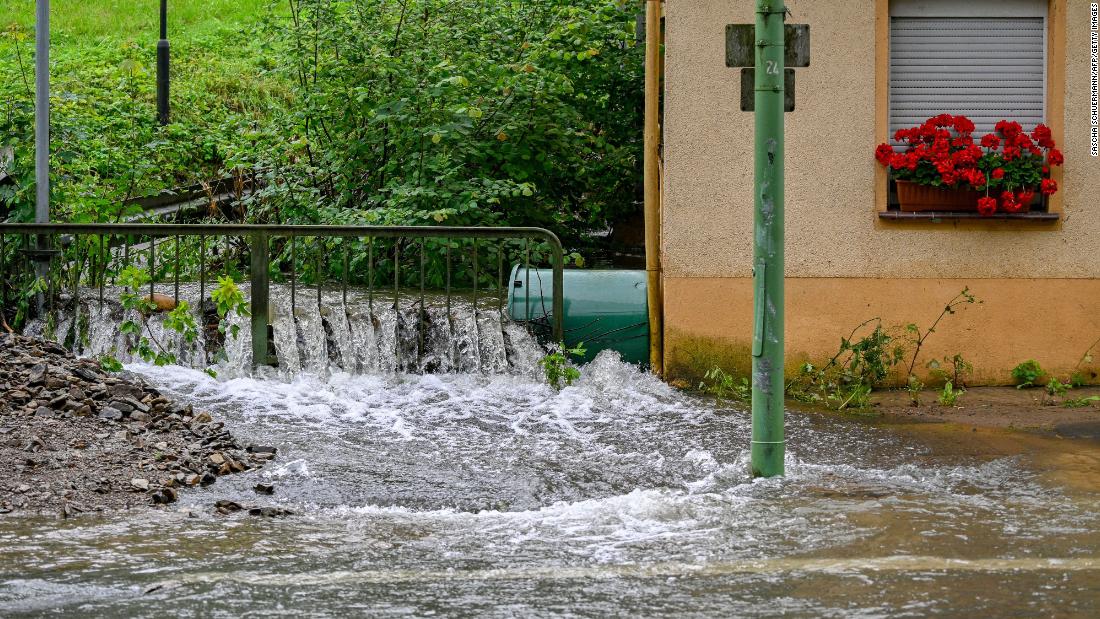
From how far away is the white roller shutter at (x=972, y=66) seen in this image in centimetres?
1028

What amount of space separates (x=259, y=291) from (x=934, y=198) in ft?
17.6

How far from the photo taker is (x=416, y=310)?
10953 mm

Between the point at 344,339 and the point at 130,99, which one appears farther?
the point at 130,99

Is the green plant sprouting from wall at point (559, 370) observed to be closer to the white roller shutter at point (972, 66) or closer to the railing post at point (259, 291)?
the railing post at point (259, 291)

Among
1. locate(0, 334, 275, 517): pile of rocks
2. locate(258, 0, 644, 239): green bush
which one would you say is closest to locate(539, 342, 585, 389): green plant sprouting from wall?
locate(258, 0, 644, 239): green bush

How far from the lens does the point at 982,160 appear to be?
397 inches

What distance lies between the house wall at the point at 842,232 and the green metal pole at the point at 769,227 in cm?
339

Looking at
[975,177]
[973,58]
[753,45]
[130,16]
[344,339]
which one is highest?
[130,16]

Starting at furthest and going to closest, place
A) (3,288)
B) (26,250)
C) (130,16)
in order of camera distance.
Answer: (130,16), (3,288), (26,250)

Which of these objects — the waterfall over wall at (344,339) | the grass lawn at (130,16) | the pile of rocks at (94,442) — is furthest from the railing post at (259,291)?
the grass lawn at (130,16)

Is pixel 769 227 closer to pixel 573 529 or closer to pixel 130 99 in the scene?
pixel 573 529

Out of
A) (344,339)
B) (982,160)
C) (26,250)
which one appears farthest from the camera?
(26,250)

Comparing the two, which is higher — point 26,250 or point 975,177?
point 975,177

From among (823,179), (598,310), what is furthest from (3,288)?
(823,179)
